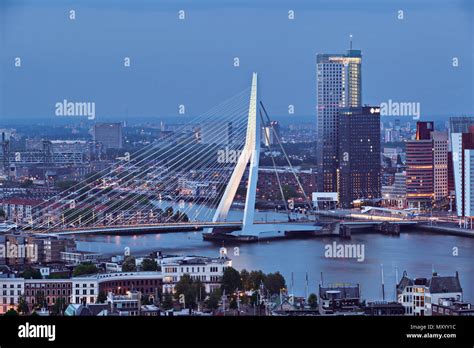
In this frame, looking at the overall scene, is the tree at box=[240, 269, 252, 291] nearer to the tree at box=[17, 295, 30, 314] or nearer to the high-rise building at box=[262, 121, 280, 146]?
the tree at box=[17, 295, 30, 314]

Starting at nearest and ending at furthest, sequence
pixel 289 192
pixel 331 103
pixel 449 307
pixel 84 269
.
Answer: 1. pixel 449 307
2. pixel 84 269
3. pixel 289 192
4. pixel 331 103

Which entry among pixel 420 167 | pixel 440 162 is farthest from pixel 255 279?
pixel 420 167

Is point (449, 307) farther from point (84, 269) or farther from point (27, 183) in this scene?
point (27, 183)

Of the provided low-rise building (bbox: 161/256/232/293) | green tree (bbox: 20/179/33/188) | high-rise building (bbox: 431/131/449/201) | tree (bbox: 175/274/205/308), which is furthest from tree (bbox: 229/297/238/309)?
high-rise building (bbox: 431/131/449/201)

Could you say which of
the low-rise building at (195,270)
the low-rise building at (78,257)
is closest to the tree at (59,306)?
the low-rise building at (195,270)
